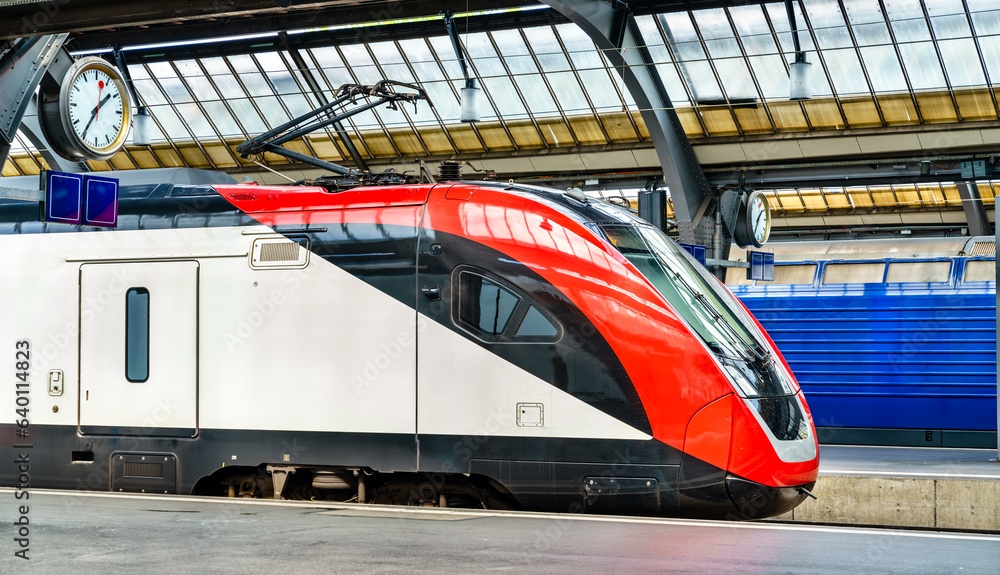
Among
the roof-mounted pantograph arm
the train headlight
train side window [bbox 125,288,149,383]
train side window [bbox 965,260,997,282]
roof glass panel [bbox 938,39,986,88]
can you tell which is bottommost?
the train headlight

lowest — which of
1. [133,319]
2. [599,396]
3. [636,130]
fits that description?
[599,396]

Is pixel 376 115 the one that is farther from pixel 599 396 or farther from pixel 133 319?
pixel 599 396

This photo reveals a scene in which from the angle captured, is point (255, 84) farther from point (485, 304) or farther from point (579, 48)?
point (485, 304)

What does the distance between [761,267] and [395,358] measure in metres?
8.83

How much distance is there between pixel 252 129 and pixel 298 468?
21610mm

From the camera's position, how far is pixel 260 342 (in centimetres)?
870

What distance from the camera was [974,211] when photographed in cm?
3014

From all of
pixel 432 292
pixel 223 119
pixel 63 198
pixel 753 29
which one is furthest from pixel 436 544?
pixel 223 119

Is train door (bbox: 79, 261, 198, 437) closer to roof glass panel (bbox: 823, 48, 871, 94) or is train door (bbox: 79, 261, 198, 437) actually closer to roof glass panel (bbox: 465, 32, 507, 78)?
roof glass panel (bbox: 465, 32, 507, 78)

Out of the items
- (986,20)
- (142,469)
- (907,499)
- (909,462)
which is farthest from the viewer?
(986,20)

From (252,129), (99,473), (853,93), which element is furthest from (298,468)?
(252,129)

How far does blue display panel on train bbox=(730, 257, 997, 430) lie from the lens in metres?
13.9

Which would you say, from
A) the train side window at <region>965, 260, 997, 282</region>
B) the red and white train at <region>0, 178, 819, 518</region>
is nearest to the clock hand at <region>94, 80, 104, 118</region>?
the red and white train at <region>0, 178, 819, 518</region>

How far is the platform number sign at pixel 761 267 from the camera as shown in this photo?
50.8 feet
